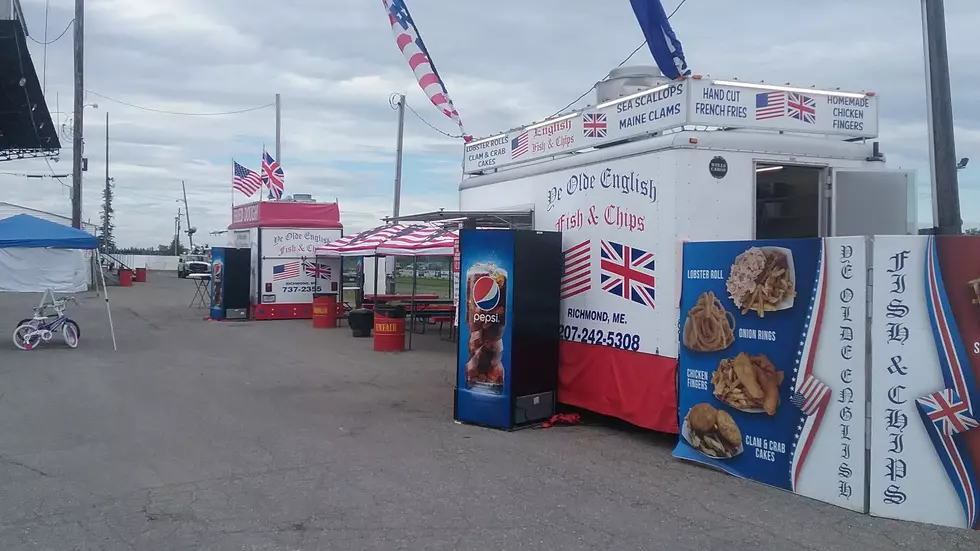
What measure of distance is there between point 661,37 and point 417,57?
5.12m

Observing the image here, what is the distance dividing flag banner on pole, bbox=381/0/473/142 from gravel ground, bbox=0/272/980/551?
167 inches

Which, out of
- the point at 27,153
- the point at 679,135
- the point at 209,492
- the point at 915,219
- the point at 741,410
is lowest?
the point at 209,492

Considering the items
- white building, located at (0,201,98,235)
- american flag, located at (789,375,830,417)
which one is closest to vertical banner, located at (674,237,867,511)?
american flag, located at (789,375,830,417)

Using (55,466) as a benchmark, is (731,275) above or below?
above

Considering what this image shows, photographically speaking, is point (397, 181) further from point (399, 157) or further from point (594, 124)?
point (594, 124)

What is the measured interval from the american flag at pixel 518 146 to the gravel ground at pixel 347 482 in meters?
3.43

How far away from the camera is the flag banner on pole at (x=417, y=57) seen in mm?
11570

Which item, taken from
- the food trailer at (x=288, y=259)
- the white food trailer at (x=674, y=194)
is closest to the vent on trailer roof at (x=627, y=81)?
the white food trailer at (x=674, y=194)

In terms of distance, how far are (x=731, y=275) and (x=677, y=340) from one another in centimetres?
93

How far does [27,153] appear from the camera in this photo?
119 ft

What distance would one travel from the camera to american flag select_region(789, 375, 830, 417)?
6.01 meters

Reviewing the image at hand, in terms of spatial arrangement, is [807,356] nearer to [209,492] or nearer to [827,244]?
[827,244]

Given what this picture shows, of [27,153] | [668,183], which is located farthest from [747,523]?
[27,153]

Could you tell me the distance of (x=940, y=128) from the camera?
6.79 meters
